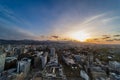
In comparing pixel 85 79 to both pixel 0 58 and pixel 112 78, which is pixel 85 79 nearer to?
pixel 112 78

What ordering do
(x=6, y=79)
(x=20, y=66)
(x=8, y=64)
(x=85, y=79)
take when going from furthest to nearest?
(x=8, y=64) < (x=20, y=66) < (x=85, y=79) < (x=6, y=79)

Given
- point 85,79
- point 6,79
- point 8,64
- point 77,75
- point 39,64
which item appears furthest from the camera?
point 39,64

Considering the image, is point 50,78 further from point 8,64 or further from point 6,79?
point 8,64

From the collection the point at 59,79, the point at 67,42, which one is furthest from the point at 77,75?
the point at 67,42

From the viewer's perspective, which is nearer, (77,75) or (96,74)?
(96,74)

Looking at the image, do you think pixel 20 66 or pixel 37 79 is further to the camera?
pixel 20 66

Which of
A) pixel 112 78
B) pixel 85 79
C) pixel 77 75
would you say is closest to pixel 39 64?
pixel 77 75

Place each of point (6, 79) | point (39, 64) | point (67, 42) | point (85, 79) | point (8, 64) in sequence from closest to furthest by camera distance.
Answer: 1. point (6, 79)
2. point (85, 79)
3. point (8, 64)
4. point (39, 64)
5. point (67, 42)

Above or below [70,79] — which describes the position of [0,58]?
above

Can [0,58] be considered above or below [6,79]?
above
